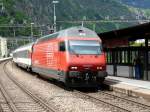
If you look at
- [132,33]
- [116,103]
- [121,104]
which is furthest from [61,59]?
[121,104]

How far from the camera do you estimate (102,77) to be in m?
23.8

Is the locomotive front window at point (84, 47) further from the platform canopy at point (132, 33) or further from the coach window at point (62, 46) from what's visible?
the platform canopy at point (132, 33)

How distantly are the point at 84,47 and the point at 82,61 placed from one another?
823 millimetres

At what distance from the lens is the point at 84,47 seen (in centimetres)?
2402

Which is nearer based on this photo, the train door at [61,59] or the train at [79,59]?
the train at [79,59]

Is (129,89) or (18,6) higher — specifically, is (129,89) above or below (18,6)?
below

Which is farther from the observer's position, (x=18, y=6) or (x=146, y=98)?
(x=18, y=6)

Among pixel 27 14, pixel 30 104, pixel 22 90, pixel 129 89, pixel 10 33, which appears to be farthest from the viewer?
pixel 27 14

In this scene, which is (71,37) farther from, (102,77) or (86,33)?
(102,77)

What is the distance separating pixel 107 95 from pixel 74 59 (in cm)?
265

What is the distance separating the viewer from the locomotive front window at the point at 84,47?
23.8 meters

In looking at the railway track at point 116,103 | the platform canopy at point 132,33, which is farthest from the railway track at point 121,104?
the platform canopy at point 132,33

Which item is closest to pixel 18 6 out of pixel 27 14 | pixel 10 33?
pixel 27 14

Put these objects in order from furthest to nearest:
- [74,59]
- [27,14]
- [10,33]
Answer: [27,14]
[10,33]
[74,59]
